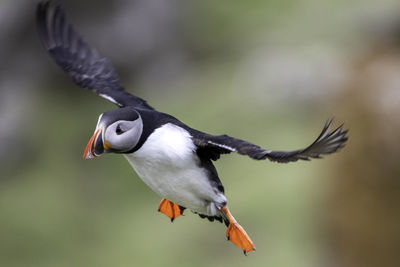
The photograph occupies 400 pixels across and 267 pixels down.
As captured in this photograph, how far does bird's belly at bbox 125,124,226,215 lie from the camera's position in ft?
10.6

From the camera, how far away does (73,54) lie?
4.24m

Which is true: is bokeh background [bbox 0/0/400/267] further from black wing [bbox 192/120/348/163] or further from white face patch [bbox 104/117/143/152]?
white face patch [bbox 104/117/143/152]

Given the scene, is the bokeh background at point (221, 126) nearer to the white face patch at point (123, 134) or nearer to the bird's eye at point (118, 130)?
the white face patch at point (123, 134)

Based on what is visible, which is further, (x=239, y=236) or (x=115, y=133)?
(x=239, y=236)

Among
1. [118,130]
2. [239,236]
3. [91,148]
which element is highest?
[118,130]

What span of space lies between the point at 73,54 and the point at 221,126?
5087mm

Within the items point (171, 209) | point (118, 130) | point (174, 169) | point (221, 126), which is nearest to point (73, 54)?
point (171, 209)

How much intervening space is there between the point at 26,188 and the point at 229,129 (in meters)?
2.60

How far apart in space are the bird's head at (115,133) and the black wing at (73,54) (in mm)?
899

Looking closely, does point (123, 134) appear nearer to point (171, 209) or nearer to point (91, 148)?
point (91, 148)

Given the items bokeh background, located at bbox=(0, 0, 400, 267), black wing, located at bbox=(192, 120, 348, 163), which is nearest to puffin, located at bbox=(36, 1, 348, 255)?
black wing, located at bbox=(192, 120, 348, 163)

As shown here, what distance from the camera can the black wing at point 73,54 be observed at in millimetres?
4043

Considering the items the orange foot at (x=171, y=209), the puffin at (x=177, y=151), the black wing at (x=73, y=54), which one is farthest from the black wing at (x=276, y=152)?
the black wing at (x=73, y=54)

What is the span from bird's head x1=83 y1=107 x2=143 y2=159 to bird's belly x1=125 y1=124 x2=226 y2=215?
0.39 feet
